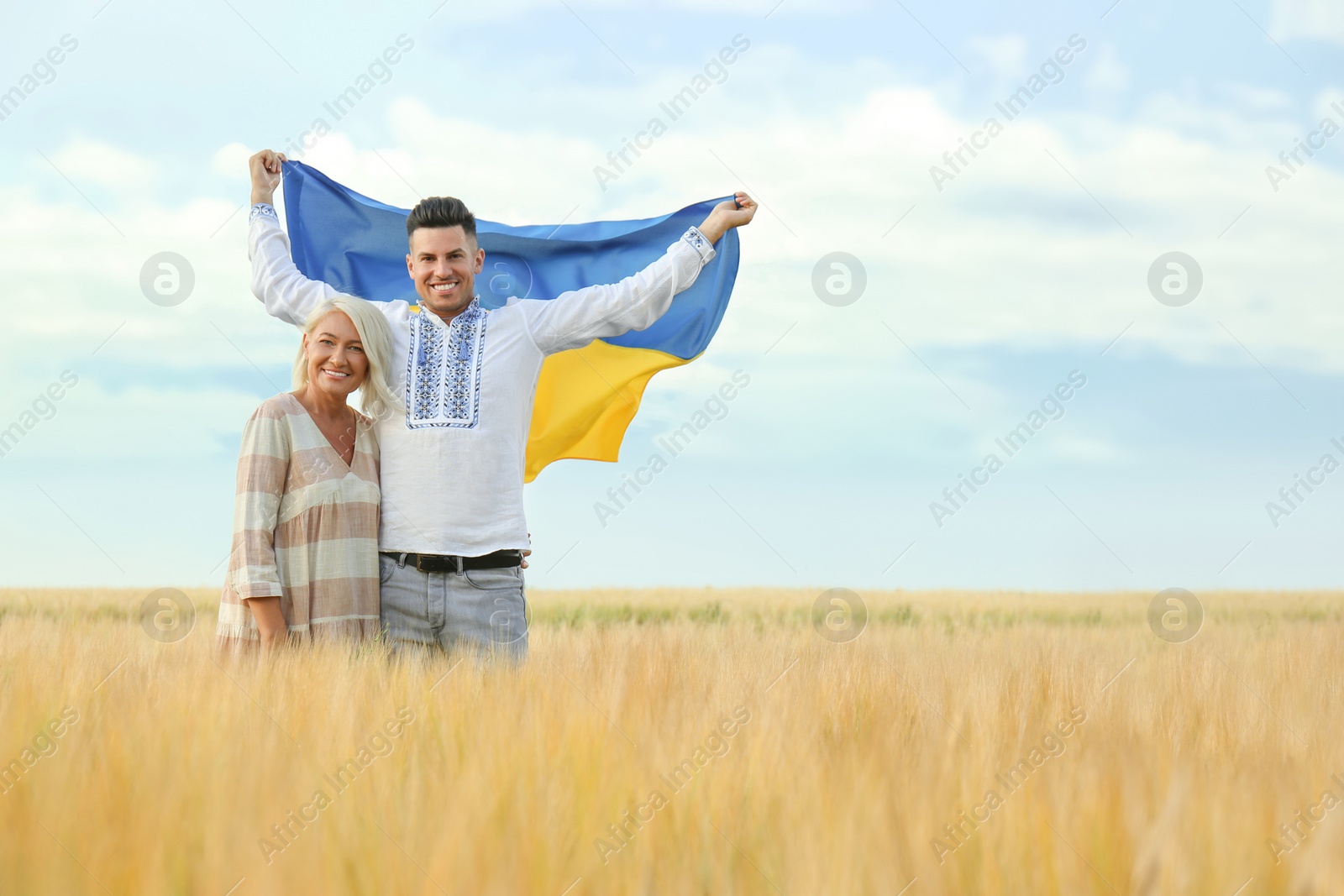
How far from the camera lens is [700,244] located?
14.0 feet

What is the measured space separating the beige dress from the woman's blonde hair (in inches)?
9.1

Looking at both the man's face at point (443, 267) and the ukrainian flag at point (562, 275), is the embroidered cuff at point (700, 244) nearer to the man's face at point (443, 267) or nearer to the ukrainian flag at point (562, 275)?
the ukrainian flag at point (562, 275)

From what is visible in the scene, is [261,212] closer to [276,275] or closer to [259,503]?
[276,275]

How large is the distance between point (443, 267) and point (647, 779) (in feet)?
7.79

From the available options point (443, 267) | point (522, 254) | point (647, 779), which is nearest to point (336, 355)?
point (443, 267)

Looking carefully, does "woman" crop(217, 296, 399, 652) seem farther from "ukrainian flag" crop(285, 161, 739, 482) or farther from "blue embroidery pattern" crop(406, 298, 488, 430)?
"ukrainian flag" crop(285, 161, 739, 482)

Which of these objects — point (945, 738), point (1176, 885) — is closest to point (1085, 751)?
point (945, 738)

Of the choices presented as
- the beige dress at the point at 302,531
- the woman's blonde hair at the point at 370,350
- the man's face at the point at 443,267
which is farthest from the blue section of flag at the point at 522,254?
the beige dress at the point at 302,531

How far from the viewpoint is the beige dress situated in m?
3.71

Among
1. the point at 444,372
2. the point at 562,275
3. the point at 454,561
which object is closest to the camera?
the point at 454,561

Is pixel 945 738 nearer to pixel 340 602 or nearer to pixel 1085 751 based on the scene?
pixel 1085 751

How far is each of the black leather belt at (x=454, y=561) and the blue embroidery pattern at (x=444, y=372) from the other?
510 mm

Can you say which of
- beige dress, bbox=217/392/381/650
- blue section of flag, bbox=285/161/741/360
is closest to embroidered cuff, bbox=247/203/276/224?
blue section of flag, bbox=285/161/741/360

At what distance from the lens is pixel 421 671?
140 inches
